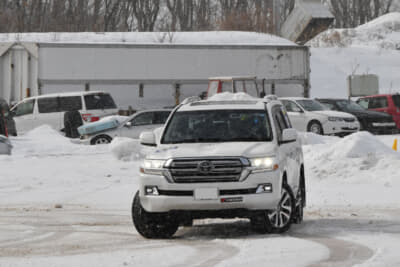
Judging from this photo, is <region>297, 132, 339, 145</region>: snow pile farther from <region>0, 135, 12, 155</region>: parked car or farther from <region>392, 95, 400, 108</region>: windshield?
<region>392, 95, 400, 108</region>: windshield

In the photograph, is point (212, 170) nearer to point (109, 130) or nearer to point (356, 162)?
point (356, 162)

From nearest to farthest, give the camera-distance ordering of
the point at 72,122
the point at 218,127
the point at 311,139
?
the point at 218,127 < the point at 311,139 < the point at 72,122

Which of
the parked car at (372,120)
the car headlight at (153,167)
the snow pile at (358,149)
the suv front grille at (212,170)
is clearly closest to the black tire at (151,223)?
the car headlight at (153,167)

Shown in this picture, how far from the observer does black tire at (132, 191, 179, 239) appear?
373 inches

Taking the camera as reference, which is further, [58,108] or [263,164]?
[58,108]

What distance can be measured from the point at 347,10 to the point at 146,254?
7114cm

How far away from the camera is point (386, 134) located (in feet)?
100

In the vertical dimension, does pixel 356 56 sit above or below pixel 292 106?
above

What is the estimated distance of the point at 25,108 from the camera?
1127 inches

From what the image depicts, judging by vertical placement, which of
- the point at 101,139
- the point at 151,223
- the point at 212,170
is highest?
the point at 212,170

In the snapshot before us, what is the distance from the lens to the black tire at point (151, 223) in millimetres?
9484

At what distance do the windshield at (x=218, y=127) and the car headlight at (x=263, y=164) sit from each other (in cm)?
71

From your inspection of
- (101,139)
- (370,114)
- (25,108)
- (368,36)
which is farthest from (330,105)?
(368,36)

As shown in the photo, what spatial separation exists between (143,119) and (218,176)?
16.6 m
